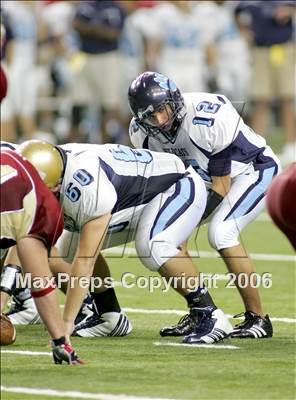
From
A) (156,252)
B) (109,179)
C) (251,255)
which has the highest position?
(109,179)

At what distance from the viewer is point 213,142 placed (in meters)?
7.57

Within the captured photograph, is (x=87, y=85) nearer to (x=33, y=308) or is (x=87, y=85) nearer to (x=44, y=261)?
(x=33, y=308)

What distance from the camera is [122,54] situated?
1805 centimetres

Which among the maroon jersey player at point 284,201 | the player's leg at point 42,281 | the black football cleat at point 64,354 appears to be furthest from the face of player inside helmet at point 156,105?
the maroon jersey player at point 284,201

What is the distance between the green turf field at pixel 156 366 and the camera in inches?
231

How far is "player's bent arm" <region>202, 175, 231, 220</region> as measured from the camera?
300 inches

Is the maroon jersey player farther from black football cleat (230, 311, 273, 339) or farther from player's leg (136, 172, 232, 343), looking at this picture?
black football cleat (230, 311, 273, 339)

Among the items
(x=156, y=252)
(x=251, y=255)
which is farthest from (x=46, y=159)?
(x=251, y=255)

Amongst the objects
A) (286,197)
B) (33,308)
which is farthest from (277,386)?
(33,308)

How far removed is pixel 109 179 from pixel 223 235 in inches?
31.7

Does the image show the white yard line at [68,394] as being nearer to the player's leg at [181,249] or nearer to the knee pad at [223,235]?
the player's leg at [181,249]

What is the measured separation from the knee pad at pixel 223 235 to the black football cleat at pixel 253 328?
42 cm

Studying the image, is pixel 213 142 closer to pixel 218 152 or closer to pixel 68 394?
pixel 218 152

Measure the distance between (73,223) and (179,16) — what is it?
33.3 feet
